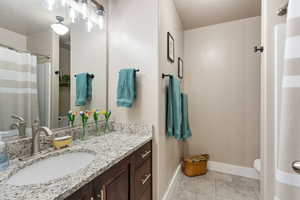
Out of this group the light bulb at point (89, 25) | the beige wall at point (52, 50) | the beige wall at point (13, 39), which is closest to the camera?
the beige wall at point (13, 39)

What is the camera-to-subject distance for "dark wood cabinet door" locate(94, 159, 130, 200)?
2.44 feet

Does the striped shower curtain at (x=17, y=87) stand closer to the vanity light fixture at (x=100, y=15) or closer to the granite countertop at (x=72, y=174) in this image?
the granite countertop at (x=72, y=174)

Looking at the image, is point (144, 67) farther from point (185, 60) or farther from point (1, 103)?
point (185, 60)

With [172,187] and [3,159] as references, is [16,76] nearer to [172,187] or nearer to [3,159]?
[3,159]

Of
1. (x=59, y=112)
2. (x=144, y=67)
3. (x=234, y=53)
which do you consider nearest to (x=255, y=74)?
(x=234, y=53)

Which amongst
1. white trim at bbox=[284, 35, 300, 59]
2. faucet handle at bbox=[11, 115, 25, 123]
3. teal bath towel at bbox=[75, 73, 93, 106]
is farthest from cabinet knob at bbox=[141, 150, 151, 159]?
white trim at bbox=[284, 35, 300, 59]

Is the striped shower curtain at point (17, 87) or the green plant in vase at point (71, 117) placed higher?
the striped shower curtain at point (17, 87)

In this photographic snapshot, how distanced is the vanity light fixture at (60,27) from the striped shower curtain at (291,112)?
1.46m

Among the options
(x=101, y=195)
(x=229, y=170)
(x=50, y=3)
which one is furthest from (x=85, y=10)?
(x=229, y=170)

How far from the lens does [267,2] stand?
112 centimetres

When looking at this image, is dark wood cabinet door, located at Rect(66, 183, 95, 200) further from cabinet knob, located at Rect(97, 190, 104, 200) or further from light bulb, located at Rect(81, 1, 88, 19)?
light bulb, located at Rect(81, 1, 88, 19)

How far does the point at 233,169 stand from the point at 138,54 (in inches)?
89.3

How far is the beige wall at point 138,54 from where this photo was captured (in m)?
1.38

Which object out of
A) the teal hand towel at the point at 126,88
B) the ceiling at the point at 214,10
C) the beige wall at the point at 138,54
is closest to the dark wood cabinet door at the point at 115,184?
the beige wall at the point at 138,54
